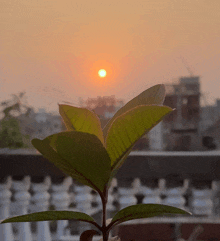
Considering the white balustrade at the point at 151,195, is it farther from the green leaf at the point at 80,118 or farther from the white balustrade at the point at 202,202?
the green leaf at the point at 80,118

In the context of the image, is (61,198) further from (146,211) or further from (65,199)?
(146,211)

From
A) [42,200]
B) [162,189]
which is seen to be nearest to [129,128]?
[162,189]

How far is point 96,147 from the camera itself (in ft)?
0.88

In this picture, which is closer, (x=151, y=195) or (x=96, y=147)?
(x=96, y=147)

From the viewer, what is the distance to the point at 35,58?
2.97 metres

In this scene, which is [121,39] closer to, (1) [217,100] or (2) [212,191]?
(1) [217,100]

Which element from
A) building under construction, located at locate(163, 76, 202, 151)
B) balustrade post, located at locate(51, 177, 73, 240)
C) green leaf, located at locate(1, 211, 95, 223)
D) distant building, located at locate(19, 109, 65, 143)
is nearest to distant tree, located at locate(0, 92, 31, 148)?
distant building, located at locate(19, 109, 65, 143)

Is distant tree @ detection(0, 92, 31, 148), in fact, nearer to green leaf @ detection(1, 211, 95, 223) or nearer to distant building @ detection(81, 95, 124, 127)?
distant building @ detection(81, 95, 124, 127)

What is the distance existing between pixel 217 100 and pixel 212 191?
1687 millimetres

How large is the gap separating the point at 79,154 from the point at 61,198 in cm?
118

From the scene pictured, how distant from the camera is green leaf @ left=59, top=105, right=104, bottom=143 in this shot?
0.31 meters

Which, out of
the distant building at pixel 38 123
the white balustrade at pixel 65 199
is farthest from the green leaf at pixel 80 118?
the distant building at pixel 38 123

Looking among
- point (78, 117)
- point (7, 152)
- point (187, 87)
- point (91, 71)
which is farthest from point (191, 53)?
point (78, 117)

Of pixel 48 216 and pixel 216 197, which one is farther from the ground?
pixel 48 216
